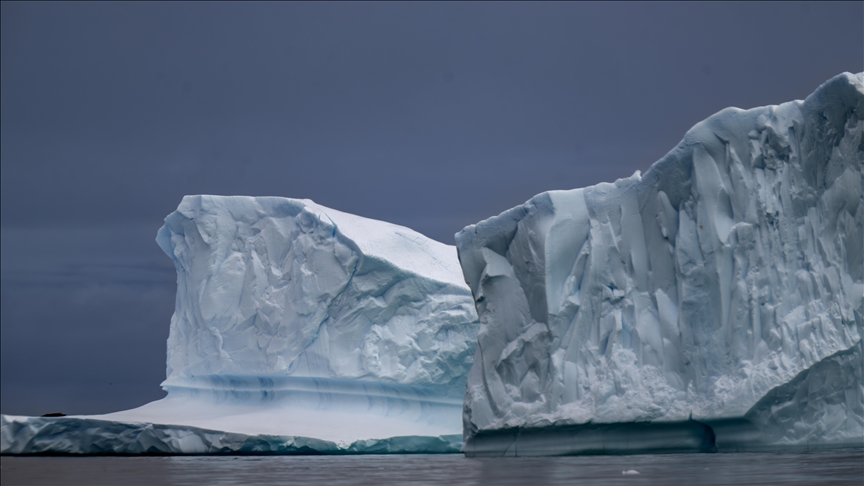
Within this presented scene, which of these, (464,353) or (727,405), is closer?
(727,405)

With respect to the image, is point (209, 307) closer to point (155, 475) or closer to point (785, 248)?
point (155, 475)

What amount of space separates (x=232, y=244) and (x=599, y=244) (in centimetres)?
1093

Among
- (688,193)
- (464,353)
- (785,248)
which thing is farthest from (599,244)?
(464,353)

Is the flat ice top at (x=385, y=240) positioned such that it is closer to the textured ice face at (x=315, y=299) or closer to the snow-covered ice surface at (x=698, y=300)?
the textured ice face at (x=315, y=299)

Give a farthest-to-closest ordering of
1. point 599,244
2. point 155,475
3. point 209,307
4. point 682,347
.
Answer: point 209,307 → point 599,244 → point 682,347 → point 155,475

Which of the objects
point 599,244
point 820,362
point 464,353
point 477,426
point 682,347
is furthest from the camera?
point 464,353

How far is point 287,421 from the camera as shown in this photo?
19.5m

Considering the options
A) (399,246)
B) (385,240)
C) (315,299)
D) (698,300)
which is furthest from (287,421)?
(698,300)

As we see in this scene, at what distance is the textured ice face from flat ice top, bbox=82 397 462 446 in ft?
2.79

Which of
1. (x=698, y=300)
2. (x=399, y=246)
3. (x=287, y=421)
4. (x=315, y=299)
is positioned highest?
(x=399, y=246)

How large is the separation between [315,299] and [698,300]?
10.4m

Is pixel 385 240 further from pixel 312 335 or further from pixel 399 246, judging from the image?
pixel 312 335

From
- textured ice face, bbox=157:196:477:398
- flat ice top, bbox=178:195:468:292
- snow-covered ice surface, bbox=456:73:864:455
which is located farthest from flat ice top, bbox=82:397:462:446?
snow-covered ice surface, bbox=456:73:864:455

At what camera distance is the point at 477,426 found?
15336 millimetres
